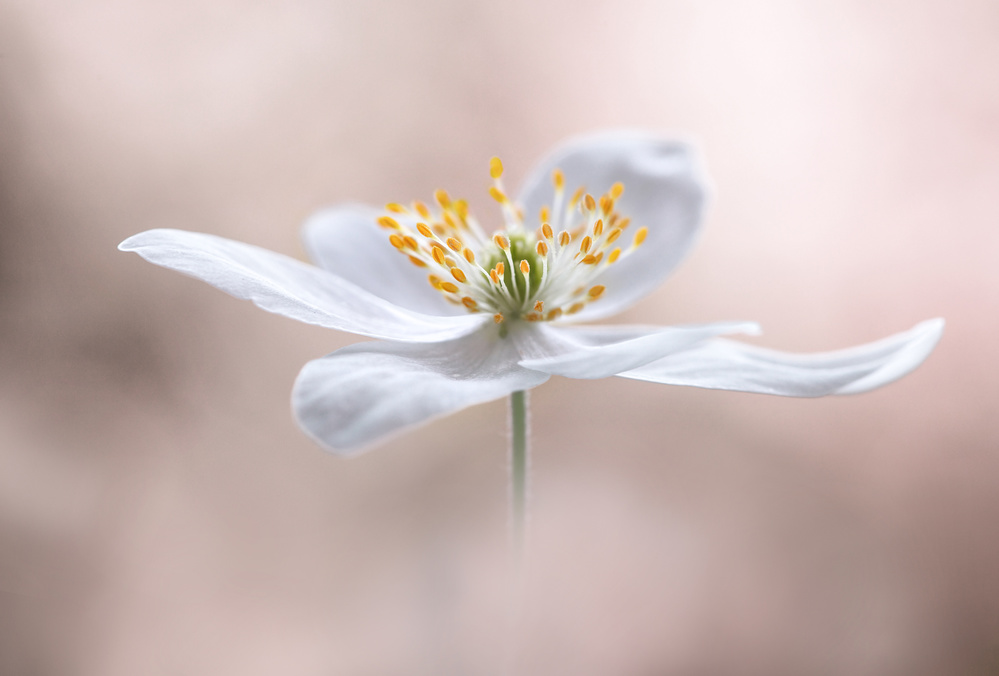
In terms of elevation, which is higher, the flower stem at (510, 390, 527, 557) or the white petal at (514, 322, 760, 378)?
the white petal at (514, 322, 760, 378)

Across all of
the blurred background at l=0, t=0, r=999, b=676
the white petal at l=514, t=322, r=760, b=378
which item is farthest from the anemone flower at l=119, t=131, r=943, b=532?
the blurred background at l=0, t=0, r=999, b=676

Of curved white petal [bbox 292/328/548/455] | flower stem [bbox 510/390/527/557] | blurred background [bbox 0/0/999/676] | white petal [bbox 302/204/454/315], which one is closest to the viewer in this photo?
curved white petal [bbox 292/328/548/455]

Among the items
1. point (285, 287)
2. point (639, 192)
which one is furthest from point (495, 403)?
point (285, 287)

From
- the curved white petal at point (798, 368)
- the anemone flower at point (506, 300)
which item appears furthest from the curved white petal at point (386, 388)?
the curved white petal at point (798, 368)

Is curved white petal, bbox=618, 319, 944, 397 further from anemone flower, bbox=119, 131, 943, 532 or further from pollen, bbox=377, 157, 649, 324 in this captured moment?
pollen, bbox=377, 157, 649, 324

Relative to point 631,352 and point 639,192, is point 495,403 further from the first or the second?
point 631,352

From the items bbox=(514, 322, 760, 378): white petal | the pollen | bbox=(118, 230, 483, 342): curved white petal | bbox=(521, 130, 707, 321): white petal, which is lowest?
bbox=(514, 322, 760, 378): white petal

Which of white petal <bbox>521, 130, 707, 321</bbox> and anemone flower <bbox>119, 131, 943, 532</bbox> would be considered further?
white petal <bbox>521, 130, 707, 321</bbox>
